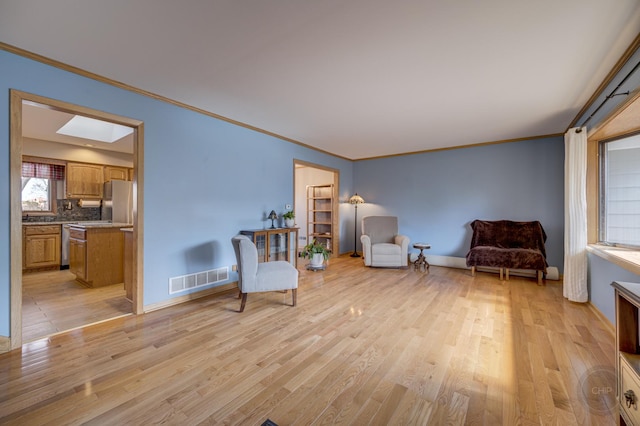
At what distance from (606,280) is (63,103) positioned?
558 cm

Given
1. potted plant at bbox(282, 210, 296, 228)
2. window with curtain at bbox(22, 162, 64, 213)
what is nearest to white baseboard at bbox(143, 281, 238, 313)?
potted plant at bbox(282, 210, 296, 228)

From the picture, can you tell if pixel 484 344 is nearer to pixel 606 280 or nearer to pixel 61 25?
pixel 606 280

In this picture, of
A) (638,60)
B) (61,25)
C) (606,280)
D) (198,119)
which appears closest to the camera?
(61,25)

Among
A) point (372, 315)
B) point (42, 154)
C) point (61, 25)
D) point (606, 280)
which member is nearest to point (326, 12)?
point (61, 25)

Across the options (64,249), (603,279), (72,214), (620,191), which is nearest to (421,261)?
(603,279)

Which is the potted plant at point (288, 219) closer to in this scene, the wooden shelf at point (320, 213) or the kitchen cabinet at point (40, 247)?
the wooden shelf at point (320, 213)

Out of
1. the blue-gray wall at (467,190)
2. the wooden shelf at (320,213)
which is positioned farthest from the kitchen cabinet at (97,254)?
the blue-gray wall at (467,190)

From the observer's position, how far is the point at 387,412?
1468 mm

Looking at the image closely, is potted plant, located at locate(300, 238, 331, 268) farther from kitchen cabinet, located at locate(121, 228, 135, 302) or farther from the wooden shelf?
kitchen cabinet, located at locate(121, 228, 135, 302)

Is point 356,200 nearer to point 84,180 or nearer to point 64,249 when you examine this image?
point 84,180

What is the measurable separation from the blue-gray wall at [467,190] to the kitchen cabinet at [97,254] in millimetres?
5089

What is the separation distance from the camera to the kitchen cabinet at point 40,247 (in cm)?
451

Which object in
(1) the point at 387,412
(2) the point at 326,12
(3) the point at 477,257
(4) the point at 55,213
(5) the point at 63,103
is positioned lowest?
(1) the point at 387,412

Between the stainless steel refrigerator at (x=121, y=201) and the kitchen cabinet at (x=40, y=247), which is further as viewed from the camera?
the stainless steel refrigerator at (x=121, y=201)
